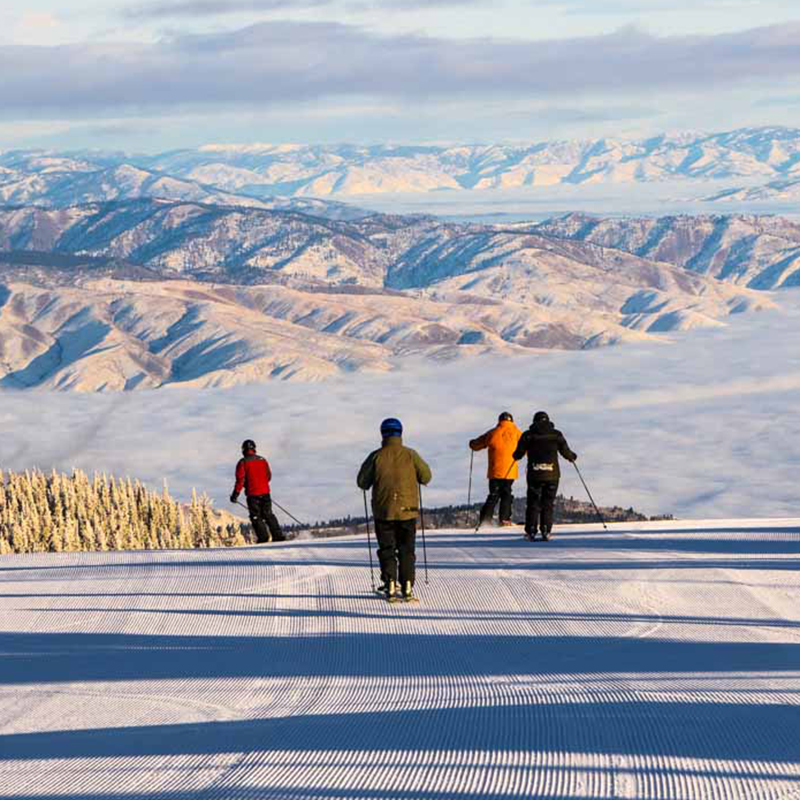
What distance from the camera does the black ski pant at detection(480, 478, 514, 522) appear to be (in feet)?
71.5

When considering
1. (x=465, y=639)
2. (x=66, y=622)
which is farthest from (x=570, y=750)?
(x=66, y=622)

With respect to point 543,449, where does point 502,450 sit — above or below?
below

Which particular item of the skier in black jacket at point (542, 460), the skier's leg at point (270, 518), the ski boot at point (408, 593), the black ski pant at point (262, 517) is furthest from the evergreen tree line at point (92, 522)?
the ski boot at point (408, 593)

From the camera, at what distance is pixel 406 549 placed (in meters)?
14.2

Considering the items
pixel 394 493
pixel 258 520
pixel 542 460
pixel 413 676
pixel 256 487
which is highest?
pixel 394 493

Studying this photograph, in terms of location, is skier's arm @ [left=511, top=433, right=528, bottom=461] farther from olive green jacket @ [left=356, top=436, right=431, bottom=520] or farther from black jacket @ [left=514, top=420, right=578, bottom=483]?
olive green jacket @ [left=356, top=436, right=431, bottom=520]

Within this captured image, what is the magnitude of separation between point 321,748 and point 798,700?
331 cm

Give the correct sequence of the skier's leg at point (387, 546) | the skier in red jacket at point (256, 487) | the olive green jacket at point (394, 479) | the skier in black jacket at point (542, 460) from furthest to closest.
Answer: the skier in red jacket at point (256, 487) → the skier in black jacket at point (542, 460) → the skier's leg at point (387, 546) → the olive green jacket at point (394, 479)

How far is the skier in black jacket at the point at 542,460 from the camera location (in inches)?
747

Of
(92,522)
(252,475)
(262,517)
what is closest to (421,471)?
(252,475)

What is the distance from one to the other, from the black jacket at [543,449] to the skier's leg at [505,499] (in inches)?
101

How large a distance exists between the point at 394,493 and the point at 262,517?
856 cm

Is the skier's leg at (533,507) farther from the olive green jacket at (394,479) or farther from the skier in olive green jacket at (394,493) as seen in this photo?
the olive green jacket at (394,479)

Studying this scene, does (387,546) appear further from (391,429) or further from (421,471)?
(391,429)
